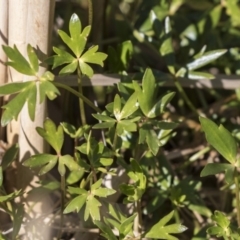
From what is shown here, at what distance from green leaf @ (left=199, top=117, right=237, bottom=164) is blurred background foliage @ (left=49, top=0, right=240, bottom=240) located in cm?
18

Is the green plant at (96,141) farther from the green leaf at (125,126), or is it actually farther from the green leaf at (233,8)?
the green leaf at (233,8)

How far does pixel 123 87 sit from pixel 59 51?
14cm

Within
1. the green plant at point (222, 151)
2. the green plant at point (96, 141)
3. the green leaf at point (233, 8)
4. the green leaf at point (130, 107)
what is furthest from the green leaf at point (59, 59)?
the green leaf at point (233, 8)

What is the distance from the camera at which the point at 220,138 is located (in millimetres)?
852

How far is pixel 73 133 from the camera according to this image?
2.95 feet

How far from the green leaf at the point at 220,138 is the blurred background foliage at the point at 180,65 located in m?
0.18

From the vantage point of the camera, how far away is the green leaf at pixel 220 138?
85cm

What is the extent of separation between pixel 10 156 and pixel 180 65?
41cm

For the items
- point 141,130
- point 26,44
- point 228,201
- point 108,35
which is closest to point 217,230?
point 141,130

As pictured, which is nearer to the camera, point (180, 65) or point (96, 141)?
point (96, 141)

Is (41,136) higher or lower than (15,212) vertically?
higher

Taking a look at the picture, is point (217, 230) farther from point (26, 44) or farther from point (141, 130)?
point (26, 44)

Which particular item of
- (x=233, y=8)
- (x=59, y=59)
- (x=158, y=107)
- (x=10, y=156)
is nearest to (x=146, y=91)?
(x=158, y=107)

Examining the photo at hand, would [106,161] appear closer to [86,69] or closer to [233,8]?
[86,69]
